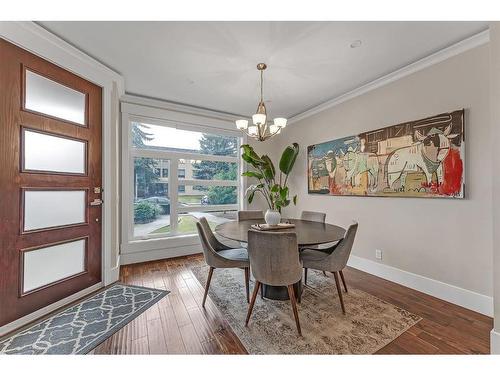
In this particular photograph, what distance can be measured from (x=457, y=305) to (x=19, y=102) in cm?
465

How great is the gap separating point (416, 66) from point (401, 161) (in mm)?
1099

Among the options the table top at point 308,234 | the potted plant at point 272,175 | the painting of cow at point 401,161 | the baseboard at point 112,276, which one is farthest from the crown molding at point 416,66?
the baseboard at point 112,276

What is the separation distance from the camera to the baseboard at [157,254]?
3457 mm

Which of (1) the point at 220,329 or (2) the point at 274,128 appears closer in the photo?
(1) the point at 220,329

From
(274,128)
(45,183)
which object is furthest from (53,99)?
(274,128)

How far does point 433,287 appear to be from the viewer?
2.40m

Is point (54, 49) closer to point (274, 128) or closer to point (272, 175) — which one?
point (274, 128)

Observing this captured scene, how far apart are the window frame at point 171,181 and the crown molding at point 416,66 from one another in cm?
199

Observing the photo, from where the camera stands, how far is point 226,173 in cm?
448

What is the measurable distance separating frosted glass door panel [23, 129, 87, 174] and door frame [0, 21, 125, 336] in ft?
0.92

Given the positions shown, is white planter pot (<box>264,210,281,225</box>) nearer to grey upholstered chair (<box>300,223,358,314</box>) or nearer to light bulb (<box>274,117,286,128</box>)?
grey upholstered chair (<box>300,223,358,314</box>)
